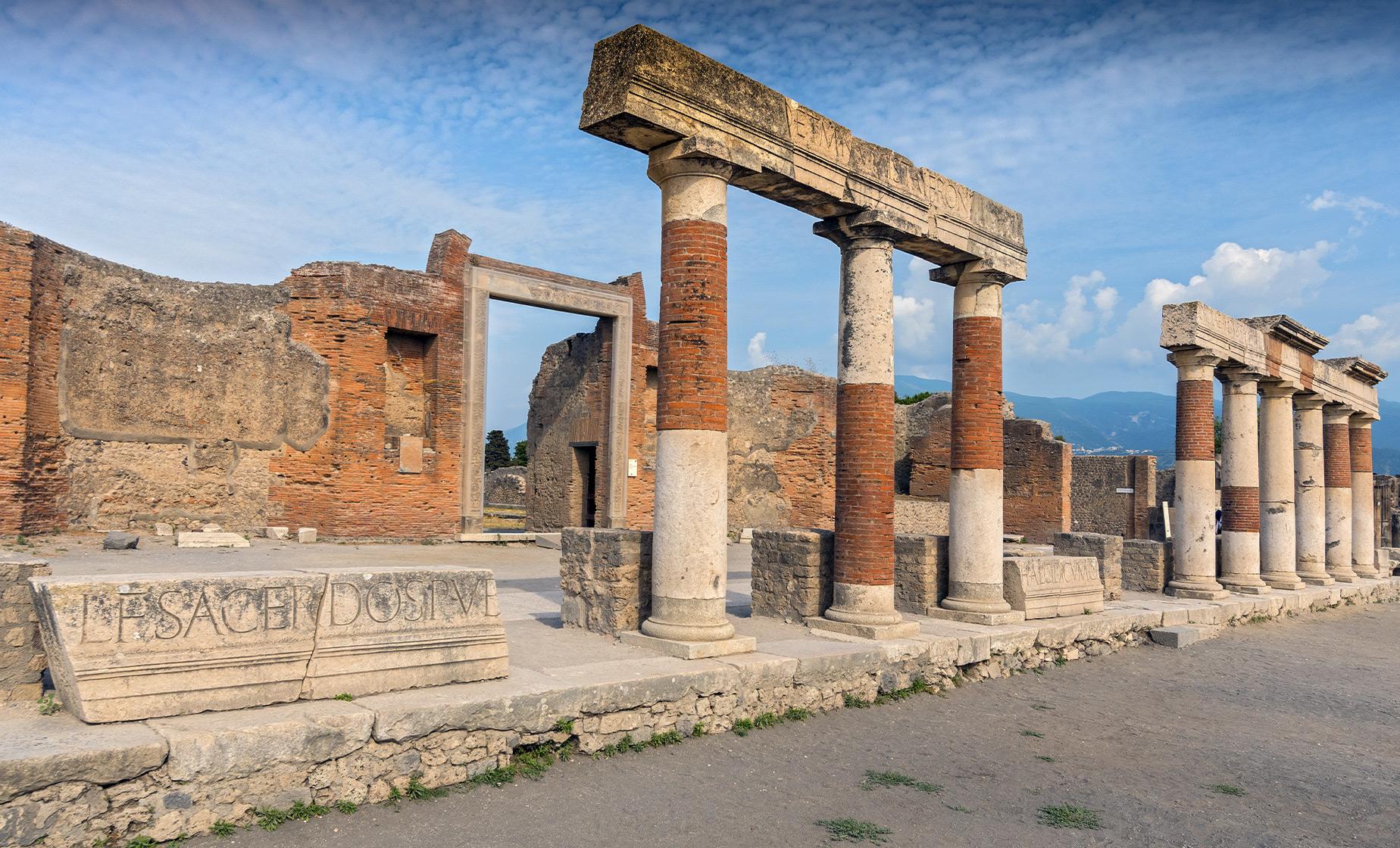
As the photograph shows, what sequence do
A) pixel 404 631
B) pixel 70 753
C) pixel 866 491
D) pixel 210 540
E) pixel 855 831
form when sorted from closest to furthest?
pixel 70 753
pixel 855 831
pixel 404 631
pixel 866 491
pixel 210 540

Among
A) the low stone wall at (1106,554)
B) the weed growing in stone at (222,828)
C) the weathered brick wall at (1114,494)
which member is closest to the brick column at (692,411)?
the weed growing in stone at (222,828)

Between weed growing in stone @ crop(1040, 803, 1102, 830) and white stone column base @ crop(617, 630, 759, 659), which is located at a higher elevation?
white stone column base @ crop(617, 630, 759, 659)

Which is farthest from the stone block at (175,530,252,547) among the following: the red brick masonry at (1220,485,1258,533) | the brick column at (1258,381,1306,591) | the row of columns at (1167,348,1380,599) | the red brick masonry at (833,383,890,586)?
the brick column at (1258,381,1306,591)

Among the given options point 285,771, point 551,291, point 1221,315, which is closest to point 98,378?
point 551,291

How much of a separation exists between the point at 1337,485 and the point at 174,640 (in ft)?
68.5

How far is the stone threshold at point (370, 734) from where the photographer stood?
3787 mm

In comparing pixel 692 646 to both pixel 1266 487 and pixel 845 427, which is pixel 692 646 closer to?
pixel 845 427

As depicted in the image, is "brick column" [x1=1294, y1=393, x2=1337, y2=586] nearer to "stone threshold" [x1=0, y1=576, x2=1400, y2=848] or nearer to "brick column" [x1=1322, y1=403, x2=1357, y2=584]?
"brick column" [x1=1322, y1=403, x2=1357, y2=584]

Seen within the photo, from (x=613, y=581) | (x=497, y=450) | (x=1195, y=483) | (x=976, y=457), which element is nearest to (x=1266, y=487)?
(x=1195, y=483)

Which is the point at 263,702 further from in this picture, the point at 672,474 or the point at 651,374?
the point at 651,374

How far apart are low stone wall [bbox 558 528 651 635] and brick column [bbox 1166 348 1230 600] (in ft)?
32.0

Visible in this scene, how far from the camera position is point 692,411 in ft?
23.0

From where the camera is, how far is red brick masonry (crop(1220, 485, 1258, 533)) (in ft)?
48.2

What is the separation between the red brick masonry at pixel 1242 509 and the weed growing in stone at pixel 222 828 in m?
14.7
